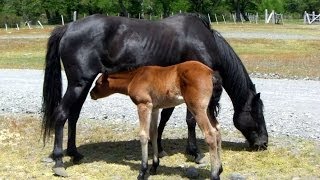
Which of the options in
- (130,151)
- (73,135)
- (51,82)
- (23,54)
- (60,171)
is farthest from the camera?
(23,54)

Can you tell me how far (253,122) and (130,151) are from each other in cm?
203

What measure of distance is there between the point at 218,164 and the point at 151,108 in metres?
1.11

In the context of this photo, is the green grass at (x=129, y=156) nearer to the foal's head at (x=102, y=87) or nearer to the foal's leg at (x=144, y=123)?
the foal's leg at (x=144, y=123)

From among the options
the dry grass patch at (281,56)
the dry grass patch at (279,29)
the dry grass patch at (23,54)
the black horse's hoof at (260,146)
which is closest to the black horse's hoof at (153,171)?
the black horse's hoof at (260,146)

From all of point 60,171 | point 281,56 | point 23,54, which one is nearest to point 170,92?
point 60,171

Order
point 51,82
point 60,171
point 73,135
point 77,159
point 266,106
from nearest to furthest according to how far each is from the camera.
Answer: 1. point 60,171
2. point 77,159
3. point 51,82
4. point 73,135
5. point 266,106

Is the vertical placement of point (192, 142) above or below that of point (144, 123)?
below

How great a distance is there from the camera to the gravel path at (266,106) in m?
9.89

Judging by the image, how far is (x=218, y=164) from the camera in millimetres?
6367

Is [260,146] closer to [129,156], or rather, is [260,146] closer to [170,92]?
[129,156]

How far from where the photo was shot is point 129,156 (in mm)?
8062

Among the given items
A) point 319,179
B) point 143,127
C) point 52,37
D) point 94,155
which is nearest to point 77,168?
point 94,155

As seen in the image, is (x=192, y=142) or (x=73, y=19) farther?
(x=73, y=19)

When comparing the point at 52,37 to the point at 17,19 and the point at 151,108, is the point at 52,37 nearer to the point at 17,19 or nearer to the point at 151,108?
the point at 151,108
